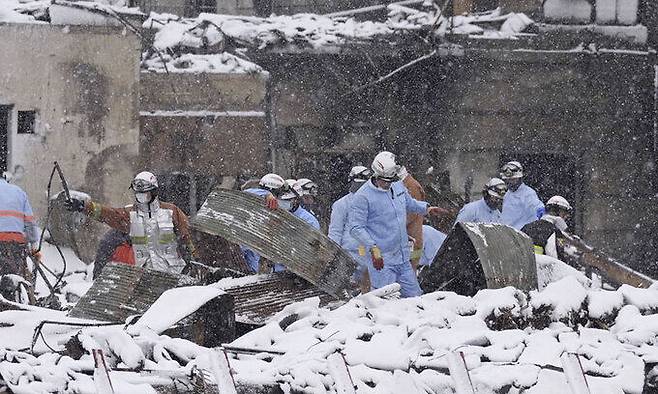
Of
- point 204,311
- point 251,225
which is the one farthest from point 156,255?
point 204,311

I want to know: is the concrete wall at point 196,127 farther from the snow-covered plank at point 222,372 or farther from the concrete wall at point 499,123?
the snow-covered plank at point 222,372

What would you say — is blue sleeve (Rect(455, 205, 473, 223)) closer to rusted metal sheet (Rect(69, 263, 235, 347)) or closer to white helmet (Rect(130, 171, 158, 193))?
white helmet (Rect(130, 171, 158, 193))

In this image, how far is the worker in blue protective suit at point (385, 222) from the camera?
9688 mm

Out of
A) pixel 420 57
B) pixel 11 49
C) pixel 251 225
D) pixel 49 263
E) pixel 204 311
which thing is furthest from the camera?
pixel 420 57

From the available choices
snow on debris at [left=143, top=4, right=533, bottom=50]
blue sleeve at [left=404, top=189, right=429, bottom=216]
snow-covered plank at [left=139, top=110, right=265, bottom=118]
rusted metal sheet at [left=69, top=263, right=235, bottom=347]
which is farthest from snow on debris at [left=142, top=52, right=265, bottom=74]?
rusted metal sheet at [left=69, top=263, right=235, bottom=347]

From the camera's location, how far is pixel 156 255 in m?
9.49

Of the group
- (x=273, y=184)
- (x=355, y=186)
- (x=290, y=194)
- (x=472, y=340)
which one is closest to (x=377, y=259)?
(x=290, y=194)

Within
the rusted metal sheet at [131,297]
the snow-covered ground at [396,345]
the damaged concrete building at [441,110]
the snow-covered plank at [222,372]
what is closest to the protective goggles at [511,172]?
the damaged concrete building at [441,110]

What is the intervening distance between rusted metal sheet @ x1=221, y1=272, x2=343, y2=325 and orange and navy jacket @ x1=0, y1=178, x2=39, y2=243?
9.78 ft

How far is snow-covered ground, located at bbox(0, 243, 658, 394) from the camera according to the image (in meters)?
5.54

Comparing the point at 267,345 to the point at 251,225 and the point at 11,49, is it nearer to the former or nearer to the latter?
the point at 251,225

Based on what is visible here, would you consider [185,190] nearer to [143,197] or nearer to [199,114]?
[199,114]

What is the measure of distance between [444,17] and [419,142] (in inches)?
64.5

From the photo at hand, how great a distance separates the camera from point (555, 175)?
17078mm
